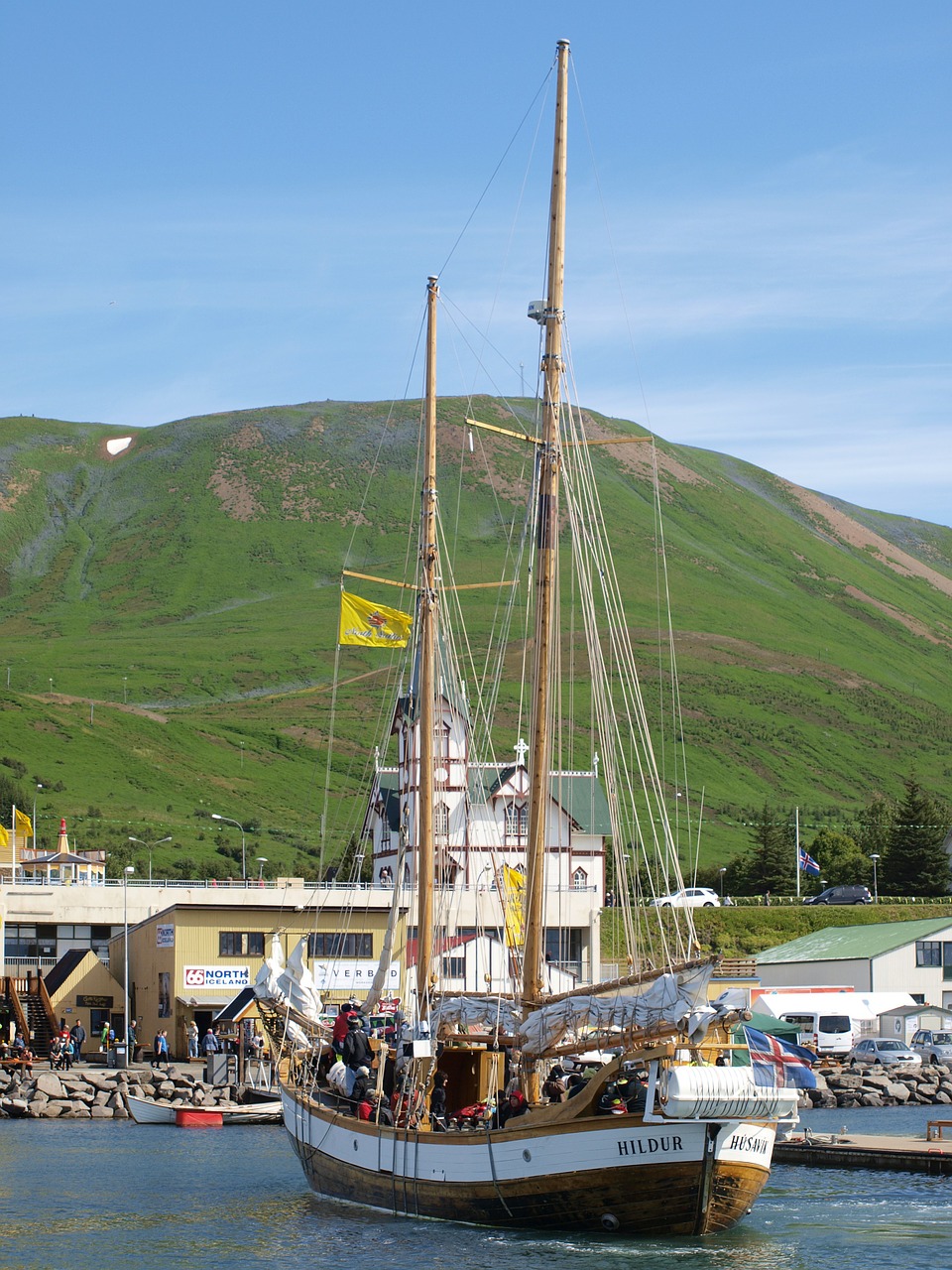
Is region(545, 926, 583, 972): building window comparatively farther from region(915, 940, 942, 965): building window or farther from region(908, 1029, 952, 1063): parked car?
region(908, 1029, 952, 1063): parked car

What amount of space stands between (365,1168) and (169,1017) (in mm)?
45692

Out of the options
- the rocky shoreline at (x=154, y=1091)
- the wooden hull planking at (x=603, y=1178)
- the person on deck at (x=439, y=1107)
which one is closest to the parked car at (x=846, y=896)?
the rocky shoreline at (x=154, y=1091)

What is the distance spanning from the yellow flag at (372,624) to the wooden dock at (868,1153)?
2276 centimetres

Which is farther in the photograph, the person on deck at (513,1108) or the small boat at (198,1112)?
the small boat at (198,1112)

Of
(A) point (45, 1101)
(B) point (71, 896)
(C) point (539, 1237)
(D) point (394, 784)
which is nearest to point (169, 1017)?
(B) point (71, 896)

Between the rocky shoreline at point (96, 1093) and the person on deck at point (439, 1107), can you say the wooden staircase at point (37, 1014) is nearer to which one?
the rocky shoreline at point (96, 1093)

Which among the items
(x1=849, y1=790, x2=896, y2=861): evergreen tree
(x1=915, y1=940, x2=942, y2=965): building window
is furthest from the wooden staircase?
(x1=849, y1=790, x2=896, y2=861): evergreen tree

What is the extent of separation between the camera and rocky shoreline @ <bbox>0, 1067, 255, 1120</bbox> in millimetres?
64125

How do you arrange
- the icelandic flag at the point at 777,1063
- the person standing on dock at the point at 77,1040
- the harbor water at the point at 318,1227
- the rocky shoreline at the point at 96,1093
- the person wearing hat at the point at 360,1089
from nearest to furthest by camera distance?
the icelandic flag at the point at 777,1063, the harbor water at the point at 318,1227, the person wearing hat at the point at 360,1089, the rocky shoreline at the point at 96,1093, the person standing on dock at the point at 77,1040

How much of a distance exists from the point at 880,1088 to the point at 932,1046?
42.4 feet

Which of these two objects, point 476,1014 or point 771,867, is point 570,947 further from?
point 476,1014

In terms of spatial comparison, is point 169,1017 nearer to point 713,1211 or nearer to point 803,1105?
point 803,1105

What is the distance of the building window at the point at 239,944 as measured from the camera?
3199 inches

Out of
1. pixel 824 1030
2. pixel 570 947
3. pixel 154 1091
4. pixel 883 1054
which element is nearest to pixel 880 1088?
pixel 883 1054
